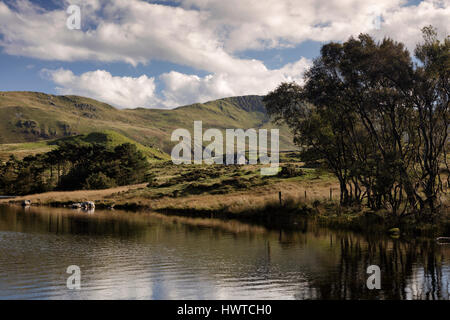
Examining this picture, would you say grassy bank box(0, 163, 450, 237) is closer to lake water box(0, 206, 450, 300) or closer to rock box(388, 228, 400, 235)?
rock box(388, 228, 400, 235)

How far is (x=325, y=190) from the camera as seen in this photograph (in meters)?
63.0

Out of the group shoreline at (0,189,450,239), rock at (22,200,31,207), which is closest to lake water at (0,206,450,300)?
shoreline at (0,189,450,239)

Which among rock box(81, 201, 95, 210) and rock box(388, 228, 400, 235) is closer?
rock box(388, 228, 400, 235)

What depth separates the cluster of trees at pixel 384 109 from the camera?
3678cm

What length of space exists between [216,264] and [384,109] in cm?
2669

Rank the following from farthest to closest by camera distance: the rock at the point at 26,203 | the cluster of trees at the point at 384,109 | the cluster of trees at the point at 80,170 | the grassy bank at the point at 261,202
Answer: the cluster of trees at the point at 80,170 < the rock at the point at 26,203 < the grassy bank at the point at 261,202 < the cluster of trees at the point at 384,109

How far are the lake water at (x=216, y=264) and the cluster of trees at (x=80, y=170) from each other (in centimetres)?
6833

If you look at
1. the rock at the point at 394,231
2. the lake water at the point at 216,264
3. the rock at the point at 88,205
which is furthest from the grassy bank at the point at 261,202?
the lake water at the point at 216,264

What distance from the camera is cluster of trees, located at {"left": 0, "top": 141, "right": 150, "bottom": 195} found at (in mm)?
108688

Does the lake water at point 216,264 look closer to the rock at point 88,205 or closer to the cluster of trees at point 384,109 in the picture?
the cluster of trees at point 384,109

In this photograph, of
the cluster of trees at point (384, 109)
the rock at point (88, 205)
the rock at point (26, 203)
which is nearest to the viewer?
the cluster of trees at point (384, 109)

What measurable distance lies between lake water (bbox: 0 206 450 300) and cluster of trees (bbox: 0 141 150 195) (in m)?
68.3
